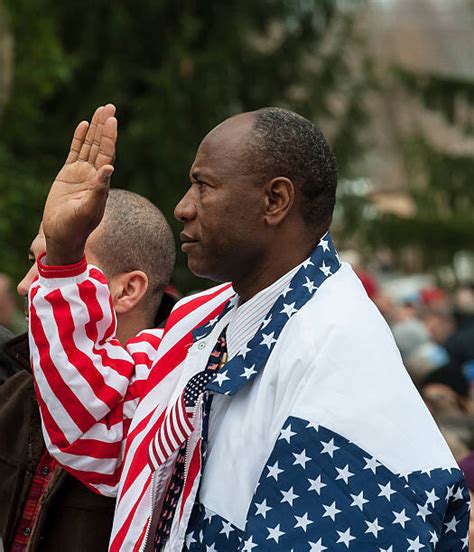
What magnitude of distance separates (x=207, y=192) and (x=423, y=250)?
13874mm

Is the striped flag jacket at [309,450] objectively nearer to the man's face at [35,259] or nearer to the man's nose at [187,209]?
the man's nose at [187,209]

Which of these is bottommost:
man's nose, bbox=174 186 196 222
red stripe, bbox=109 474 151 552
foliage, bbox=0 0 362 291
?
red stripe, bbox=109 474 151 552

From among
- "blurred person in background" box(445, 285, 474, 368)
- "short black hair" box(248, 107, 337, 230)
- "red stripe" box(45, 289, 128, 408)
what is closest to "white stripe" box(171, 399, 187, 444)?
"red stripe" box(45, 289, 128, 408)

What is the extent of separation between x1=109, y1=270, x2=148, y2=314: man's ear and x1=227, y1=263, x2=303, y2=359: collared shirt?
59cm

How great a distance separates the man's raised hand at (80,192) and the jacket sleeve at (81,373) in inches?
2.5

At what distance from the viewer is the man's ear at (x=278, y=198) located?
112 inches

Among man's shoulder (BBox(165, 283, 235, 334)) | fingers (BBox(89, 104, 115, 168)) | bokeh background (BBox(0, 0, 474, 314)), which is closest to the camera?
fingers (BBox(89, 104, 115, 168))

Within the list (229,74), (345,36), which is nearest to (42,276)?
(229,74)

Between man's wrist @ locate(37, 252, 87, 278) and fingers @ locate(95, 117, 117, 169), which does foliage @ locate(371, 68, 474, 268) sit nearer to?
fingers @ locate(95, 117, 117, 169)

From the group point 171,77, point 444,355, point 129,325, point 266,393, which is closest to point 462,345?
point 444,355

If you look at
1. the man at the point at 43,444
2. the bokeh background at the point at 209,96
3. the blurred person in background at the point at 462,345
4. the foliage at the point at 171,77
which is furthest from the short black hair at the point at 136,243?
the foliage at the point at 171,77

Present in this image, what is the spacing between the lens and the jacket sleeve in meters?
2.97

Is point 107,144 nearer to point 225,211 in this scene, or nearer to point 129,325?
point 225,211

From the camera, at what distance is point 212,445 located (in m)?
2.81
